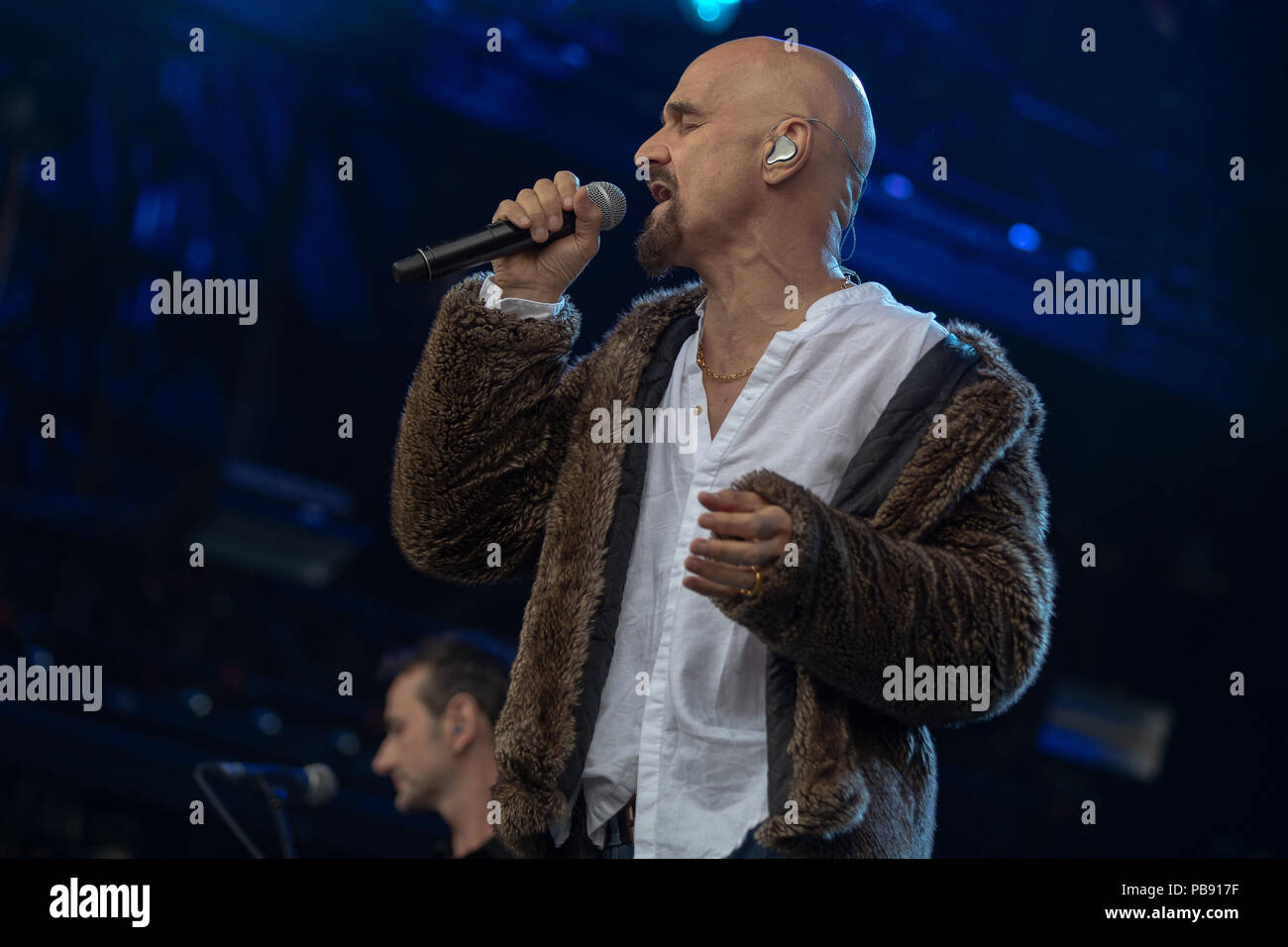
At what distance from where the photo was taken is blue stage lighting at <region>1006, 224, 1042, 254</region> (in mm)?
3592

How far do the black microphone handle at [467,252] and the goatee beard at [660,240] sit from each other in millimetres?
108

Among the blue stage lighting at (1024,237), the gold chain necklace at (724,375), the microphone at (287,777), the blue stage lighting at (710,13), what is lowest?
the microphone at (287,777)

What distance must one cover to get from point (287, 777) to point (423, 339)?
7.22 ft

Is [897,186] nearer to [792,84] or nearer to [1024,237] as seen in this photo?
[1024,237]

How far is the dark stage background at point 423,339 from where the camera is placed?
360 cm

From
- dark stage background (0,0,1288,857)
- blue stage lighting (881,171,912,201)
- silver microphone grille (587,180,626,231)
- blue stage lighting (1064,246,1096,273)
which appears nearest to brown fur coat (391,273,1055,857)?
silver microphone grille (587,180,626,231)

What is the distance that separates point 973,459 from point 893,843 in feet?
1.41

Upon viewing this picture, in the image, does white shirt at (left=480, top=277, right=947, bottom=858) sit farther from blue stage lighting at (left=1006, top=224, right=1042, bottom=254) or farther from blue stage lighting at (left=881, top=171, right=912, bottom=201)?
blue stage lighting at (left=1006, top=224, right=1042, bottom=254)

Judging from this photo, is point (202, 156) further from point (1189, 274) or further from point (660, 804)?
point (660, 804)

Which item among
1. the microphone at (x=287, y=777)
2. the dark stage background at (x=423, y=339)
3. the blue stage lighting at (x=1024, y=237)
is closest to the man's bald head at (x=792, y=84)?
the dark stage background at (x=423, y=339)

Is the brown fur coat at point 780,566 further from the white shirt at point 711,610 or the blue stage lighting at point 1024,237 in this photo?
the blue stage lighting at point 1024,237

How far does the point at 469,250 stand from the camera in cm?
164

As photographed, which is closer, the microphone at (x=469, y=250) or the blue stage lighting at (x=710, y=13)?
the microphone at (x=469, y=250)
